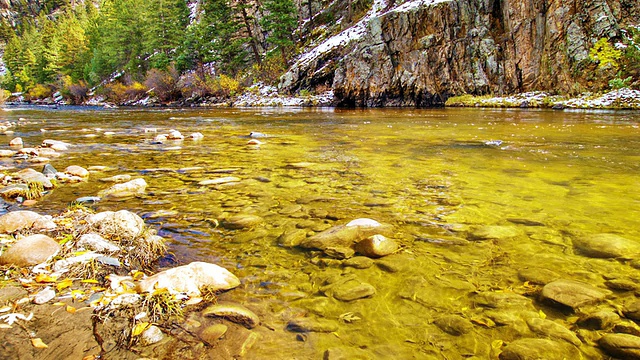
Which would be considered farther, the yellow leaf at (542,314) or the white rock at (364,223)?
the white rock at (364,223)

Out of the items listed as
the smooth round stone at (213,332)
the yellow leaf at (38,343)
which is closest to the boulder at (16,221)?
the yellow leaf at (38,343)

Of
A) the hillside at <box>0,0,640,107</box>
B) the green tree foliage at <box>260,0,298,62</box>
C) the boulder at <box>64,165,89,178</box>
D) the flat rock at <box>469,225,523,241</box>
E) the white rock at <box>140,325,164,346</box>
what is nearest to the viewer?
the white rock at <box>140,325,164,346</box>

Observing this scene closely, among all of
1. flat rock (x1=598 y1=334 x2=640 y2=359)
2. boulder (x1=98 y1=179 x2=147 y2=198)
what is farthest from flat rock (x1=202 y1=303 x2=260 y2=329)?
boulder (x1=98 y1=179 x2=147 y2=198)

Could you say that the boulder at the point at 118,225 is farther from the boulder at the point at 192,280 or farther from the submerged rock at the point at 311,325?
the submerged rock at the point at 311,325

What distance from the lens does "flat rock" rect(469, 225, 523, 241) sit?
2986mm

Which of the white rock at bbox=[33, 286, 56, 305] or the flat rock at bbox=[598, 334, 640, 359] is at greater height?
the white rock at bbox=[33, 286, 56, 305]

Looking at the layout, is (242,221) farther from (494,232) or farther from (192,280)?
(494,232)

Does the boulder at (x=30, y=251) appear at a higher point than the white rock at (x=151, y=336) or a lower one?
higher

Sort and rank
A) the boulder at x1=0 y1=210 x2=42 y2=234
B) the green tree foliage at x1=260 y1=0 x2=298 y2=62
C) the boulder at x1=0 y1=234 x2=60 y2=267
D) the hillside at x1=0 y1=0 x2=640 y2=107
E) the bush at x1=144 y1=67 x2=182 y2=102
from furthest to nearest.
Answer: the bush at x1=144 y1=67 x2=182 y2=102, the green tree foliage at x1=260 y1=0 x2=298 y2=62, the hillside at x1=0 y1=0 x2=640 y2=107, the boulder at x1=0 y1=210 x2=42 y2=234, the boulder at x1=0 y1=234 x2=60 y2=267

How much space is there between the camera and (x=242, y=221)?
11.4 feet

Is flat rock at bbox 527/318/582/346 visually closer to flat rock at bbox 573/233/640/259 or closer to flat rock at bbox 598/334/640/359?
flat rock at bbox 598/334/640/359

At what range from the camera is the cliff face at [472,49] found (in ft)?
73.3

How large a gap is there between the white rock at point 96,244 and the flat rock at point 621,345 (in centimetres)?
315

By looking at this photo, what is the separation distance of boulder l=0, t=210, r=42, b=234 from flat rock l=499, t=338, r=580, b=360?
373cm
